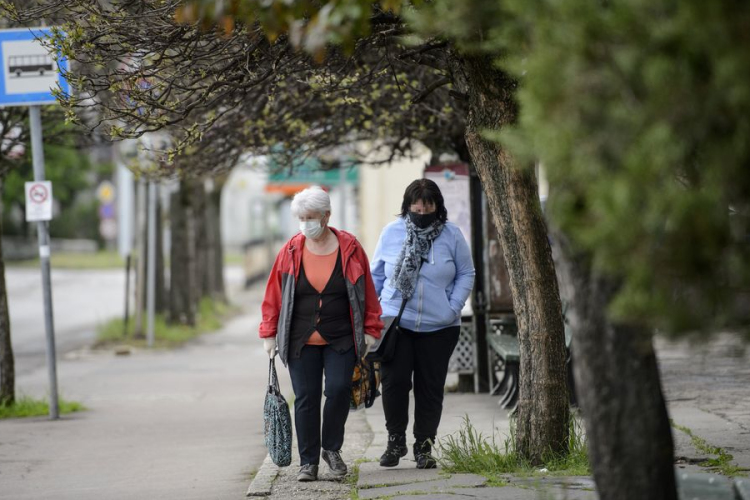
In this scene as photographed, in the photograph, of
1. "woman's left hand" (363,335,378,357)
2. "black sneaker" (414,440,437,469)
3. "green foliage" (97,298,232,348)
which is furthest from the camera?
"green foliage" (97,298,232,348)

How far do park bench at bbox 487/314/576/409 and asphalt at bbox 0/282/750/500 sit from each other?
158mm

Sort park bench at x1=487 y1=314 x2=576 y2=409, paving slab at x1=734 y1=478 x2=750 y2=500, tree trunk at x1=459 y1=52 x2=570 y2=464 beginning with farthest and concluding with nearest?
park bench at x1=487 y1=314 x2=576 y2=409
tree trunk at x1=459 y1=52 x2=570 y2=464
paving slab at x1=734 y1=478 x2=750 y2=500

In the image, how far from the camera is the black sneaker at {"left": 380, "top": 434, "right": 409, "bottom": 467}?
7625 millimetres

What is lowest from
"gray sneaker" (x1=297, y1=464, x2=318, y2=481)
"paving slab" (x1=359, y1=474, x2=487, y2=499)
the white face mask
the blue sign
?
"gray sneaker" (x1=297, y1=464, x2=318, y2=481)

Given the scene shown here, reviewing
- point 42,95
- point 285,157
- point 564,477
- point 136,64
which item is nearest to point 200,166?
point 285,157

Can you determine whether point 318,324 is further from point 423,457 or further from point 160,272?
point 160,272

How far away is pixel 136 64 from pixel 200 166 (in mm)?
3481

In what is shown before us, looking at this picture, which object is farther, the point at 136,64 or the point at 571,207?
the point at 136,64

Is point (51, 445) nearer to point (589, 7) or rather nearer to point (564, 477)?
point (564, 477)

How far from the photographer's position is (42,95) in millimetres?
10625

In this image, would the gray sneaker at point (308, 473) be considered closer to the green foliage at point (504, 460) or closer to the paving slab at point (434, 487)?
the paving slab at point (434, 487)

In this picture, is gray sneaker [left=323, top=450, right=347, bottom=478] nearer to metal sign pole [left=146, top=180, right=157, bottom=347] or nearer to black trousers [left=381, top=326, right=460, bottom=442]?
black trousers [left=381, top=326, right=460, bottom=442]

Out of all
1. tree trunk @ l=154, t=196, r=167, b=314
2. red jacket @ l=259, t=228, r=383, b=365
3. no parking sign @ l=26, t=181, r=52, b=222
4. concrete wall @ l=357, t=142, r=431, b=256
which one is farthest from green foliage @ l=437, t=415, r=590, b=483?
concrete wall @ l=357, t=142, r=431, b=256

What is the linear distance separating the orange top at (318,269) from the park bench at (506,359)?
2841 mm
